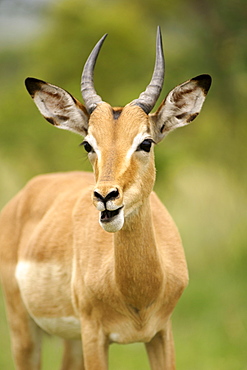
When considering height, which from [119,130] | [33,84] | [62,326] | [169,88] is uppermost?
[33,84]

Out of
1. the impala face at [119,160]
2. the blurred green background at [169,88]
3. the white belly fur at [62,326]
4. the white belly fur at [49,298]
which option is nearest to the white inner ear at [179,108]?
the impala face at [119,160]

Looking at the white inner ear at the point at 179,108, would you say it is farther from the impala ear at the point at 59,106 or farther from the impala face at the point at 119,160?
the impala ear at the point at 59,106

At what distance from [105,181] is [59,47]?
1258 cm

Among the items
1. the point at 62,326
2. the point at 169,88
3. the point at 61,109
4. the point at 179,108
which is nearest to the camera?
the point at 179,108

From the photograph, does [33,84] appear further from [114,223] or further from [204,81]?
[114,223]

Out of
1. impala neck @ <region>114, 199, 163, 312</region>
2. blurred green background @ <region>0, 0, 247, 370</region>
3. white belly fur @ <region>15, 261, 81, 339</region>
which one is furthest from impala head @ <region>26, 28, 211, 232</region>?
blurred green background @ <region>0, 0, 247, 370</region>

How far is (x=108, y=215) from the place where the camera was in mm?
5527

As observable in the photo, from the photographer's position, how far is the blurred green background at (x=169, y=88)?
50.2 feet

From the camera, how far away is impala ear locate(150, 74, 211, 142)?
20.8 feet

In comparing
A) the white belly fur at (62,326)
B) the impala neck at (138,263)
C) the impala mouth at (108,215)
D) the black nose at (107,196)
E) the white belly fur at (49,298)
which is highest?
the black nose at (107,196)

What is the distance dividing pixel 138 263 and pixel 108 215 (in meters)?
0.94

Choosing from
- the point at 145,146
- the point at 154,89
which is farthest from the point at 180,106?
the point at 145,146

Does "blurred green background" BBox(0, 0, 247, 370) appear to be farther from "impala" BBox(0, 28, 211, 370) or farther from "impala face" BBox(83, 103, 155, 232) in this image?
"impala face" BBox(83, 103, 155, 232)

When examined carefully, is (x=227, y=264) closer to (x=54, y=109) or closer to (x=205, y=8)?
(x=205, y=8)
